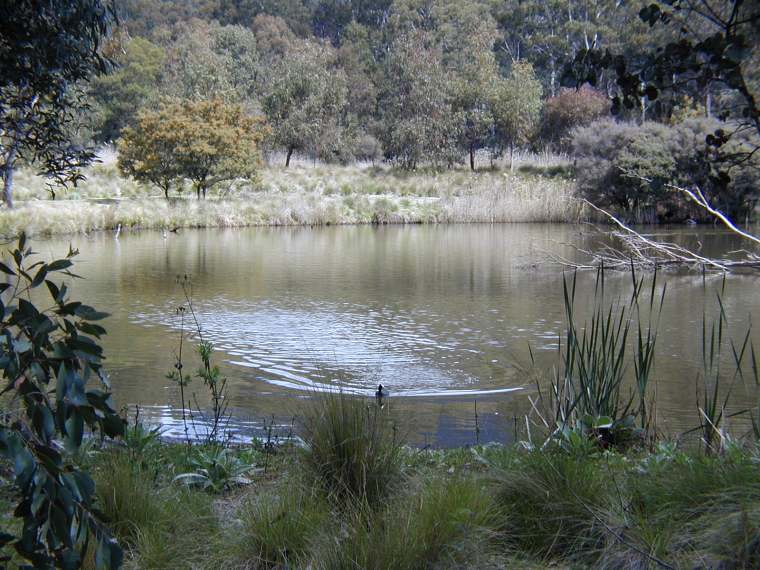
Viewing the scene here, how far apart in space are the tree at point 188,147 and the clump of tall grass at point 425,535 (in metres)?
21.7

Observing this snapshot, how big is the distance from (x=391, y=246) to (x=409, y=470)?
47.3 ft

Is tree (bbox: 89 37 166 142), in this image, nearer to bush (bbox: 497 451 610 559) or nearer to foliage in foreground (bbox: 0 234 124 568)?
bush (bbox: 497 451 610 559)

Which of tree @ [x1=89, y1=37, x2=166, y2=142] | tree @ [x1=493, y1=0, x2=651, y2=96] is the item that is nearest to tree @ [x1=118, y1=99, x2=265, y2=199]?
tree @ [x1=89, y1=37, x2=166, y2=142]

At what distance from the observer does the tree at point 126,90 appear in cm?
3775

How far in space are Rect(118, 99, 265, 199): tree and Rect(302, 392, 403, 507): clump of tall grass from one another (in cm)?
2114

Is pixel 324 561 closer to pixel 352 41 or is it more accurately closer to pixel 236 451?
pixel 236 451

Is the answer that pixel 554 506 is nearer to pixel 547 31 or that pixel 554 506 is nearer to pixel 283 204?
pixel 283 204

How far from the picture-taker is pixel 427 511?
2402mm

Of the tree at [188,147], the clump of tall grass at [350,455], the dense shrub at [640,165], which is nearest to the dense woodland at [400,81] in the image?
the dense shrub at [640,165]

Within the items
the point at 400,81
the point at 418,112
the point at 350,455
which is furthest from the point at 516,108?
the point at 350,455

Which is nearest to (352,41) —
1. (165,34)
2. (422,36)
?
(422,36)

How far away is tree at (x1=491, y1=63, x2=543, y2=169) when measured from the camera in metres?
36.5

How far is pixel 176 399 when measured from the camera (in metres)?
5.67

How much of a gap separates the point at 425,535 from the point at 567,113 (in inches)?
1425
